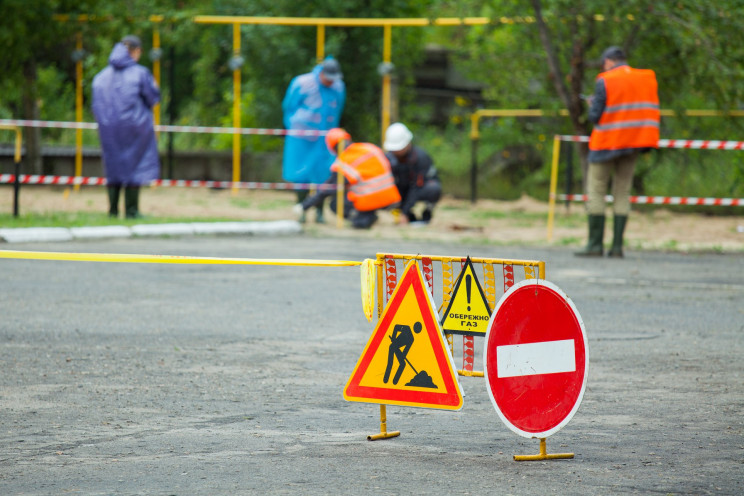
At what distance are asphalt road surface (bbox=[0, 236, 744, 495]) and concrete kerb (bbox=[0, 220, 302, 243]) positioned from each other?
204 centimetres

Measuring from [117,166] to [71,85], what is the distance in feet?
26.2

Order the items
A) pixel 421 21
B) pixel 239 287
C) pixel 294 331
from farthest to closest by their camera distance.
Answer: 1. pixel 421 21
2. pixel 239 287
3. pixel 294 331

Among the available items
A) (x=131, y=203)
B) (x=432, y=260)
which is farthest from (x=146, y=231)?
(x=432, y=260)

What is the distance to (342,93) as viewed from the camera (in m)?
17.5

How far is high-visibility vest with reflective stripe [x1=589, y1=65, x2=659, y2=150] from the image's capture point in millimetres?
12859

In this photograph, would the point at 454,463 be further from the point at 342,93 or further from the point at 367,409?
the point at 342,93

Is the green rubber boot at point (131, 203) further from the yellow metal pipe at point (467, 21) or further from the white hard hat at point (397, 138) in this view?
the yellow metal pipe at point (467, 21)

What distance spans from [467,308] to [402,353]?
1.19 feet

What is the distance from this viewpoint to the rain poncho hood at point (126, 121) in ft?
50.9

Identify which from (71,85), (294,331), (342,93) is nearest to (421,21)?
(342,93)

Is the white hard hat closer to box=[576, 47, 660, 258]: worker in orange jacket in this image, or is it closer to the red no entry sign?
box=[576, 47, 660, 258]: worker in orange jacket

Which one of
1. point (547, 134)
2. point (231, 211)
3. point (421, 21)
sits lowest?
point (231, 211)

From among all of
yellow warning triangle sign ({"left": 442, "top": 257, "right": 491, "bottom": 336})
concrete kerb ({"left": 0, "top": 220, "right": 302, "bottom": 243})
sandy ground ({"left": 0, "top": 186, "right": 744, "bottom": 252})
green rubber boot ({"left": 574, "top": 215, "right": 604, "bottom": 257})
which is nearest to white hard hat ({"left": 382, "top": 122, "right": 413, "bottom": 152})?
sandy ground ({"left": 0, "top": 186, "right": 744, "bottom": 252})

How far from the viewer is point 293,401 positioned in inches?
234
